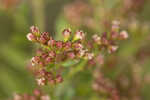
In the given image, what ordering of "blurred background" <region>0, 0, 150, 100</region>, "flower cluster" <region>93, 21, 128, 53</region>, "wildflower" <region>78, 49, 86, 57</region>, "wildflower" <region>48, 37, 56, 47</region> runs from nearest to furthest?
"wildflower" <region>48, 37, 56, 47</region> → "wildflower" <region>78, 49, 86, 57</region> → "flower cluster" <region>93, 21, 128, 53</region> → "blurred background" <region>0, 0, 150, 100</region>

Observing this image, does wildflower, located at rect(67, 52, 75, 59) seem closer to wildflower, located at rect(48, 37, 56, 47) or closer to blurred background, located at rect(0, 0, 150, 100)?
wildflower, located at rect(48, 37, 56, 47)

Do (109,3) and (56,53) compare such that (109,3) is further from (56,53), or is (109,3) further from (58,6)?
(58,6)

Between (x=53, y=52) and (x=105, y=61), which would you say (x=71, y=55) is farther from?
(x=105, y=61)

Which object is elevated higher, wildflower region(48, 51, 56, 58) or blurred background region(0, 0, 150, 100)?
blurred background region(0, 0, 150, 100)

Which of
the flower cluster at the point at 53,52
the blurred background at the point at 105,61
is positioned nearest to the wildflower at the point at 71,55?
the flower cluster at the point at 53,52

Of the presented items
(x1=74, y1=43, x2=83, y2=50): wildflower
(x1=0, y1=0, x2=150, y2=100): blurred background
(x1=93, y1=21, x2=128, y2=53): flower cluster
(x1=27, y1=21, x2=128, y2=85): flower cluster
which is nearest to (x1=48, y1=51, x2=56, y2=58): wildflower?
(x1=27, y1=21, x2=128, y2=85): flower cluster

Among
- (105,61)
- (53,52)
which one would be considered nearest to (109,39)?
(53,52)

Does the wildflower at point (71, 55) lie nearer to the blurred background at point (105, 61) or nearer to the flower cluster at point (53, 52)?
the flower cluster at point (53, 52)

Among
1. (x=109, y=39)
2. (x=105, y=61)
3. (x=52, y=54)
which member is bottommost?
(x=52, y=54)
